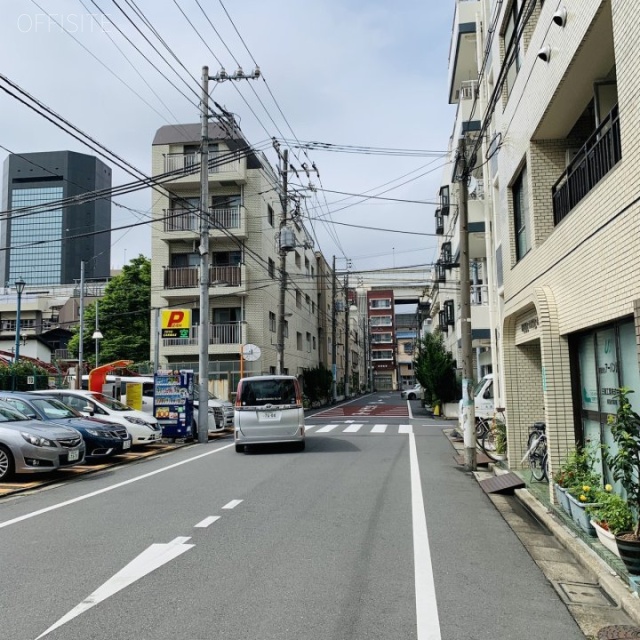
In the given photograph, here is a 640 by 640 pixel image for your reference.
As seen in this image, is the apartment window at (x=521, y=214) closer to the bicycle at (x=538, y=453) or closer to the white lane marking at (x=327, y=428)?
the bicycle at (x=538, y=453)

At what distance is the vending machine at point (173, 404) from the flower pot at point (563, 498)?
12486 mm

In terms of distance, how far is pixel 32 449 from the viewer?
1046 cm

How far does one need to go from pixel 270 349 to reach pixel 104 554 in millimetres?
29216

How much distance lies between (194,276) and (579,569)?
29.5 metres

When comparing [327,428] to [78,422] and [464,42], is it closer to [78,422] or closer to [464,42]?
[78,422]

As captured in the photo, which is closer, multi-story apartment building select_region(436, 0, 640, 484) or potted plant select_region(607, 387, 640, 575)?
potted plant select_region(607, 387, 640, 575)

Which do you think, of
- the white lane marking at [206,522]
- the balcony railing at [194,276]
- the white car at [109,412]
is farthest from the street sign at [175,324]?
the white lane marking at [206,522]

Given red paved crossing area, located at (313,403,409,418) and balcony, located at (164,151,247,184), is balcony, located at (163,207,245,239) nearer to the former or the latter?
balcony, located at (164,151,247,184)

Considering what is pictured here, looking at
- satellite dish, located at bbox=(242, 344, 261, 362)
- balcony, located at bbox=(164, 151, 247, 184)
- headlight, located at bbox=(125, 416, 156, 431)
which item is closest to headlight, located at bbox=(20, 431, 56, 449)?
headlight, located at bbox=(125, 416, 156, 431)

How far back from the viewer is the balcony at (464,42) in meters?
19.5

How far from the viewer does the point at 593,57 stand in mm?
7137

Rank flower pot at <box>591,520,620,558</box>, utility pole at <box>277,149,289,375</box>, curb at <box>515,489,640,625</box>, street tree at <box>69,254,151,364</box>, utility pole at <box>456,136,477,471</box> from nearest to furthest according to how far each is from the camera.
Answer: curb at <box>515,489,640,625</box>, flower pot at <box>591,520,620,558</box>, utility pole at <box>456,136,477,471</box>, utility pole at <box>277,149,289,375</box>, street tree at <box>69,254,151,364</box>

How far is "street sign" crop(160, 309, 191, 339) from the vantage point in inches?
851

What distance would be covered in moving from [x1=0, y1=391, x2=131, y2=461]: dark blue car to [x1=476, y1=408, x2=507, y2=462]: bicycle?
8.72 m
